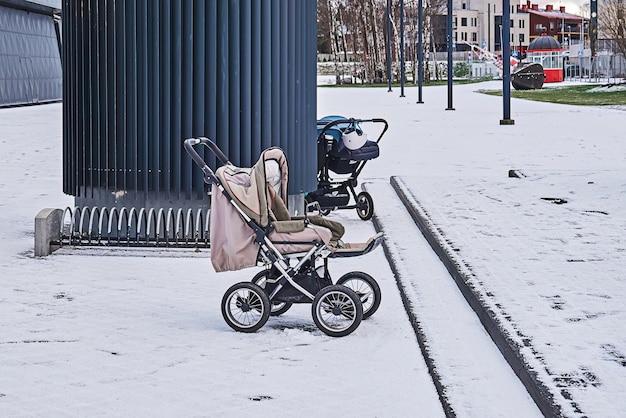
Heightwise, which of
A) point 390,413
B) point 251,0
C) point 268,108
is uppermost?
point 251,0

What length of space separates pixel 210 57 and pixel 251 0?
1.70ft

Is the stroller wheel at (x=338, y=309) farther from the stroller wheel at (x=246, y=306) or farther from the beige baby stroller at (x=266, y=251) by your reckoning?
the stroller wheel at (x=246, y=306)

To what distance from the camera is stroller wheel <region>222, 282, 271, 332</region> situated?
20.1ft

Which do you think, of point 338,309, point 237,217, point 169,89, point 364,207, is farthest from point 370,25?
point 338,309

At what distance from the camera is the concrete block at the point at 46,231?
8586 millimetres

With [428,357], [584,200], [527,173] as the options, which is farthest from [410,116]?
[428,357]

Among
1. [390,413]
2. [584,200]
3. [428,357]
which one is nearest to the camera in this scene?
[390,413]

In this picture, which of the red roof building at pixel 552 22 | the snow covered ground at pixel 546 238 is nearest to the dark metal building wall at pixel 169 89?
the snow covered ground at pixel 546 238

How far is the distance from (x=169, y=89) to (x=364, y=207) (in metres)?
2.32

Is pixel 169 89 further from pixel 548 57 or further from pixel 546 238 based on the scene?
pixel 548 57

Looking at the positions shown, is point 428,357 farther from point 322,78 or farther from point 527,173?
point 322,78

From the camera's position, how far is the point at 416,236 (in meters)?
9.16

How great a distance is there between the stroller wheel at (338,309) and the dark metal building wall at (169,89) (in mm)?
2992

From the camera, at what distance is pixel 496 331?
18.4 feet
